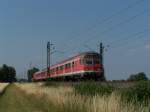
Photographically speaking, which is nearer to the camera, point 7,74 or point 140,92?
point 140,92

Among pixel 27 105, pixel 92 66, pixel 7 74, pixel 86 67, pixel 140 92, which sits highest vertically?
pixel 7 74

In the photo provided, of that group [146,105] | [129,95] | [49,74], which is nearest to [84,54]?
[49,74]

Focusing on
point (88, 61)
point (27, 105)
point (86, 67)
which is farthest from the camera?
point (88, 61)

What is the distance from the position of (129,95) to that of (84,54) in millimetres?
30173

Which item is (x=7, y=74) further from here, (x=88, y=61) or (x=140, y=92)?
(x=140, y=92)

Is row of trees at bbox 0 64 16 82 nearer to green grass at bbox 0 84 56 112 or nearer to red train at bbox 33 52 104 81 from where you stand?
red train at bbox 33 52 104 81

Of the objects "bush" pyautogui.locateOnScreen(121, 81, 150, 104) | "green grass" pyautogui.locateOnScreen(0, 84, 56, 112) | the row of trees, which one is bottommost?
"green grass" pyautogui.locateOnScreen(0, 84, 56, 112)

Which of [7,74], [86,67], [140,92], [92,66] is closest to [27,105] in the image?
[140,92]

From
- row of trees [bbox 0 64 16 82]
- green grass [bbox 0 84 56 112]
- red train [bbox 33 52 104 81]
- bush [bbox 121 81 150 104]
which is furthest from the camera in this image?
row of trees [bbox 0 64 16 82]

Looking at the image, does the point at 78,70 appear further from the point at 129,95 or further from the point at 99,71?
the point at 129,95

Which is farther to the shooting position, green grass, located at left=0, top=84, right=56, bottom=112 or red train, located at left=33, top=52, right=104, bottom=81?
red train, located at left=33, top=52, right=104, bottom=81

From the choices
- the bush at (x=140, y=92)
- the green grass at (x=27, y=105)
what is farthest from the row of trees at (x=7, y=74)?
the bush at (x=140, y=92)

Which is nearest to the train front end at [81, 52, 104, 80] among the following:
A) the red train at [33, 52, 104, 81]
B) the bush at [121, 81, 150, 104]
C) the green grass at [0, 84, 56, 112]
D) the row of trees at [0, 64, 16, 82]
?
the red train at [33, 52, 104, 81]

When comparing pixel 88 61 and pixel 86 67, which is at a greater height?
pixel 88 61
